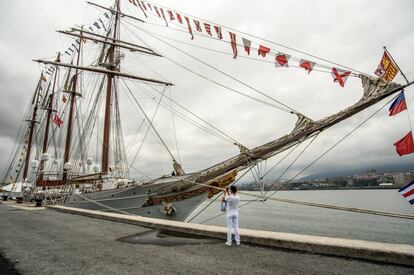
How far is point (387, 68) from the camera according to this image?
9.01 m

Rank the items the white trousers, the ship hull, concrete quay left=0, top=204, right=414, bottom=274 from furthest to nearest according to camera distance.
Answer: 1. the ship hull
2. the white trousers
3. concrete quay left=0, top=204, right=414, bottom=274

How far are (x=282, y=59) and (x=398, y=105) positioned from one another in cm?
475

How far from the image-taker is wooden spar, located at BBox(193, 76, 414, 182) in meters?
10.0

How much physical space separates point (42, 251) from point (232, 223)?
14.2ft

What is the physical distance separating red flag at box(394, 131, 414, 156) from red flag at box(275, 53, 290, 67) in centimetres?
540

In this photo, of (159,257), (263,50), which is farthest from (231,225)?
(263,50)

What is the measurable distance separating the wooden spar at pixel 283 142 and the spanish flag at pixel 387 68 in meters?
0.70

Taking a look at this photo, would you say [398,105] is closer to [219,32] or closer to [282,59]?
[282,59]

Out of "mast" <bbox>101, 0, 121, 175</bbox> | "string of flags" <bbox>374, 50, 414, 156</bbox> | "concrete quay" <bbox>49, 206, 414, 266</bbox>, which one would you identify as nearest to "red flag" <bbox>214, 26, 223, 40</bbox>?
"string of flags" <bbox>374, 50, 414, 156</bbox>

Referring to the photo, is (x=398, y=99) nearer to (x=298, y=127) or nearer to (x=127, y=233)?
(x=298, y=127)

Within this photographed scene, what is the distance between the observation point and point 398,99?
8891 millimetres

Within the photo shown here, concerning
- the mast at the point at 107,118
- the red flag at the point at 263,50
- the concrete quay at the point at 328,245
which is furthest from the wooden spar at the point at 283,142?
the mast at the point at 107,118

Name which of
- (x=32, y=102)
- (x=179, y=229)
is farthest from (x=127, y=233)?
(x=32, y=102)

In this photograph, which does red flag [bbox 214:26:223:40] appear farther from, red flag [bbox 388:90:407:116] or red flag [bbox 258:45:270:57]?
red flag [bbox 388:90:407:116]
